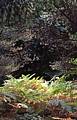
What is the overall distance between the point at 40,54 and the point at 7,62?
2.94 ft

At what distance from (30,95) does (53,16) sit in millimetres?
4896

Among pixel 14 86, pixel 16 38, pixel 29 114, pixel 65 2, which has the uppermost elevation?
pixel 65 2

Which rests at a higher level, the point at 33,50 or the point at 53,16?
the point at 53,16

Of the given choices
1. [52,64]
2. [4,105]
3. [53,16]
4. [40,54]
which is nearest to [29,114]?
[4,105]

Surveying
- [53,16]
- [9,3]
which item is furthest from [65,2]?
[9,3]

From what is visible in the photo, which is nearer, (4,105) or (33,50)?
(4,105)

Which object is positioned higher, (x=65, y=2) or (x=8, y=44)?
(x=65, y=2)

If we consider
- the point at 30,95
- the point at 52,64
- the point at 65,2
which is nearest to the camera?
the point at 30,95

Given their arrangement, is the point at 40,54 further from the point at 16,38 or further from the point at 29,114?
the point at 29,114

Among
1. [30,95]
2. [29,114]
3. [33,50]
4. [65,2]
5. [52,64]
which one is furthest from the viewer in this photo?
[65,2]

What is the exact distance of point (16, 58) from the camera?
7.89 m

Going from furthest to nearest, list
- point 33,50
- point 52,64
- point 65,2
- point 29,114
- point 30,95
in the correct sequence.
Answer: point 65,2 < point 33,50 < point 52,64 < point 30,95 < point 29,114

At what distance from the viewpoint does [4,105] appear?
13.5ft

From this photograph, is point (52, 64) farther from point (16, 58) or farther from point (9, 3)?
point (9, 3)
